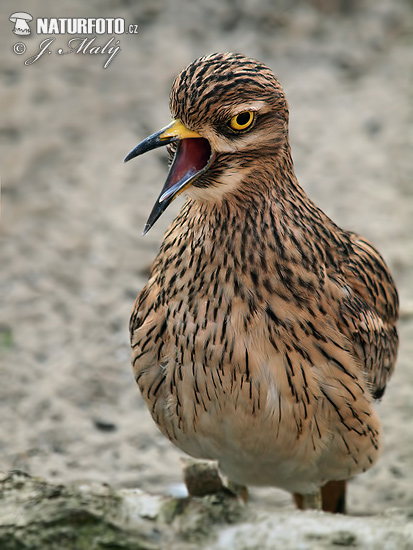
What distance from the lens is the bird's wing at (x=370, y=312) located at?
3.47 metres

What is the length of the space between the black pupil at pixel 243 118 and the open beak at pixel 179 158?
0.45 feet

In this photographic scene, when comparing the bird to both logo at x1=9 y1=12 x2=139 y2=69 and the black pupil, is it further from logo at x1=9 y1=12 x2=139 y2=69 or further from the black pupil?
logo at x1=9 y1=12 x2=139 y2=69

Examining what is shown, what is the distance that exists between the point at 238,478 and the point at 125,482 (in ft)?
3.39

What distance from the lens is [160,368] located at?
3473 millimetres

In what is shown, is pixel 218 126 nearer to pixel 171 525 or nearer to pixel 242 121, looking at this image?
pixel 242 121

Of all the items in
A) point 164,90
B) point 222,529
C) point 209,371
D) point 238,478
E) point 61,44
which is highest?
point 61,44

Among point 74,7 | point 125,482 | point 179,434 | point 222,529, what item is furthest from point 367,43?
point 222,529

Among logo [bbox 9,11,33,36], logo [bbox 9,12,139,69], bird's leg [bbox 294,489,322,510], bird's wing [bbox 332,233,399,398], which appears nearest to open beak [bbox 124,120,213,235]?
bird's wing [bbox 332,233,399,398]

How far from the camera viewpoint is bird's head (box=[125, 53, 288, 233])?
295 centimetres

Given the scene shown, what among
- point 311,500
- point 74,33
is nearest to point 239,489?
point 311,500

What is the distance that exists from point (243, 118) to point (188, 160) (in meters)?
0.24

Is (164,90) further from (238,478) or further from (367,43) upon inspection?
(238,478)

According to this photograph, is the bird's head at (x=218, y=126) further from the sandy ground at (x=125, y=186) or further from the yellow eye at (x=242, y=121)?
the sandy ground at (x=125, y=186)

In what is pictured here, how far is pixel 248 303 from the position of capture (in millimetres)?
3227
